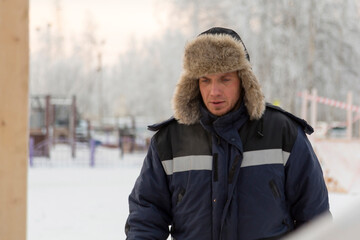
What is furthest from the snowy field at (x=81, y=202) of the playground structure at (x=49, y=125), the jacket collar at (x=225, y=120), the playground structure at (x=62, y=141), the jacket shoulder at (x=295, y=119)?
the playground structure at (x=49, y=125)

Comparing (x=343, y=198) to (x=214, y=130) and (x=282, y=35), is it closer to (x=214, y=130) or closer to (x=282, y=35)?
(x=214, y=130)

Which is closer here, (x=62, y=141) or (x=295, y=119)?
(x=295, y=119)

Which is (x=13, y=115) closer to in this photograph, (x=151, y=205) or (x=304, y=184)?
(x=151, y=205)

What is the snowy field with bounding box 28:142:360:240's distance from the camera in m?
6.09

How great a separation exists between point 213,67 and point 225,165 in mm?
435

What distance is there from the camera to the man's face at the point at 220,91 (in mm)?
2004

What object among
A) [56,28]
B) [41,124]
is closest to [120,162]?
[41,124]

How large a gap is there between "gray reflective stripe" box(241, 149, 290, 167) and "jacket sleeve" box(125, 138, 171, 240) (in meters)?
0.37

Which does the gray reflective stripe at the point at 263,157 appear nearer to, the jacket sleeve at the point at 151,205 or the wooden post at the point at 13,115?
the jacket sleeve at the point at 151,205

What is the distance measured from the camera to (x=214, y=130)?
1.97 meters

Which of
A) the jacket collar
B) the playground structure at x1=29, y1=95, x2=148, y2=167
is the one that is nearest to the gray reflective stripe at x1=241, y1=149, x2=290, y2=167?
the jacket collar

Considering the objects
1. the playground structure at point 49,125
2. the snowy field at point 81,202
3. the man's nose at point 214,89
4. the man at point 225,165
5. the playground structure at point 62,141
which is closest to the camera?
the man at point 225,165

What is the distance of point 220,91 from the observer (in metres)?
2.00

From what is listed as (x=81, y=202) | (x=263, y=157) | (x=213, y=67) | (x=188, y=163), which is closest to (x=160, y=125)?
(x=188, y=163)
